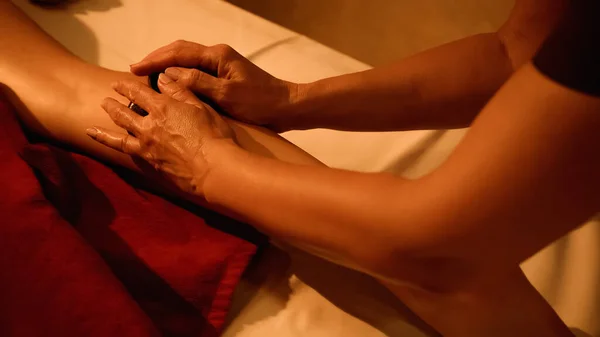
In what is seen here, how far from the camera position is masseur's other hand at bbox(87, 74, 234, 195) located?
26.8 inches

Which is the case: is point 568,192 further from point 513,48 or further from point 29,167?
point 29,167

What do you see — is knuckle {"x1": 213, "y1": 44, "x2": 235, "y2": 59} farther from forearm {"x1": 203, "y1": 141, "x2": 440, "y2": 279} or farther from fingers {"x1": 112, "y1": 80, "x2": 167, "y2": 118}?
forearm {"x1": 203, "y1": 141, "x2": 440, "y2": 279}

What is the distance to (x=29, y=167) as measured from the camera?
66cm

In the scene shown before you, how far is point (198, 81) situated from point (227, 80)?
0.14ft

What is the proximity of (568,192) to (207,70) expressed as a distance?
55 centimetres

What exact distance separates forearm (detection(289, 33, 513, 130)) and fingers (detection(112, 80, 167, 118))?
8.2 inches

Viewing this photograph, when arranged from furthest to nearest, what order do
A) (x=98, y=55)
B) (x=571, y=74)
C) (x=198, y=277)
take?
(x=98, y=55) < (x=198, y=277) < (x=571, y=74)

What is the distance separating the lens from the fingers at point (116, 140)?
2.45 feet

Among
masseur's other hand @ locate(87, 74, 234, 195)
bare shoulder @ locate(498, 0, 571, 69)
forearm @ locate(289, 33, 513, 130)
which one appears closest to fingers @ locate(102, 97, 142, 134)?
masseur's other hand @ locate(87, 74, 234, 195)

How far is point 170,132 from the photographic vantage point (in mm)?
707

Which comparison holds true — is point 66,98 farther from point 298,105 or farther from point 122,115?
point 298,105

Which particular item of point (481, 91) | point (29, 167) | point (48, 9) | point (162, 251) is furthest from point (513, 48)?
point (48, 9)

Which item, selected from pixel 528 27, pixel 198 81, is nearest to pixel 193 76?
pixel 198 81

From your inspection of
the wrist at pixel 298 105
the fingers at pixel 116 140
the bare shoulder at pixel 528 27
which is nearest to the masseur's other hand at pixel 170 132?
the fingers at pixel 116 140
